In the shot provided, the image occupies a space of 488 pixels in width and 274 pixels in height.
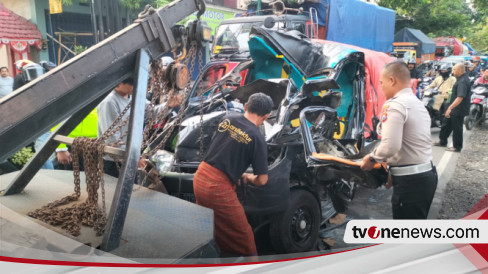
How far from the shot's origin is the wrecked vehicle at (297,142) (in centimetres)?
273

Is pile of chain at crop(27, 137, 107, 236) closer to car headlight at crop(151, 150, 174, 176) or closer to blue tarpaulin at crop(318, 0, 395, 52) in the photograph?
car headlight at crop(151, 150, 174, 176)

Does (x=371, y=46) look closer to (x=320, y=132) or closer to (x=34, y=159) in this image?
(x=320, y=132)

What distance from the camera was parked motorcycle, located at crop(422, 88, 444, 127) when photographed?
20.3 feet

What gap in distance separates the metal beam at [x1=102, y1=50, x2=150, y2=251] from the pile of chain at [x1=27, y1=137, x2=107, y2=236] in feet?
0.66

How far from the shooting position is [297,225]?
288cm

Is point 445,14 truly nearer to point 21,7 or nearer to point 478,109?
point 478,109

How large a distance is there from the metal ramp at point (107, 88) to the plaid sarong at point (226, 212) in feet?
2.63

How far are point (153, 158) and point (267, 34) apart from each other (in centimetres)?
167

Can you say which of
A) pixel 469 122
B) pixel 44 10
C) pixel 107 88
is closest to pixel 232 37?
pixel 44 10

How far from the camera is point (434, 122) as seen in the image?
6188mm

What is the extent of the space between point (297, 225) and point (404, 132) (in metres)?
1.11

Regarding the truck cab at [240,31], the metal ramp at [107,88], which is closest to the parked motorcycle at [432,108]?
the truck cab at [240,31]

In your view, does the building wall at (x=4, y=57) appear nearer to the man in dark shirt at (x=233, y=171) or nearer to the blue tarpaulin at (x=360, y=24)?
the man in dark shirt at (x=233, y=171)

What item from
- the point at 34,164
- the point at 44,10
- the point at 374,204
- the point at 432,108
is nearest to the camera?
the point at 34,164
